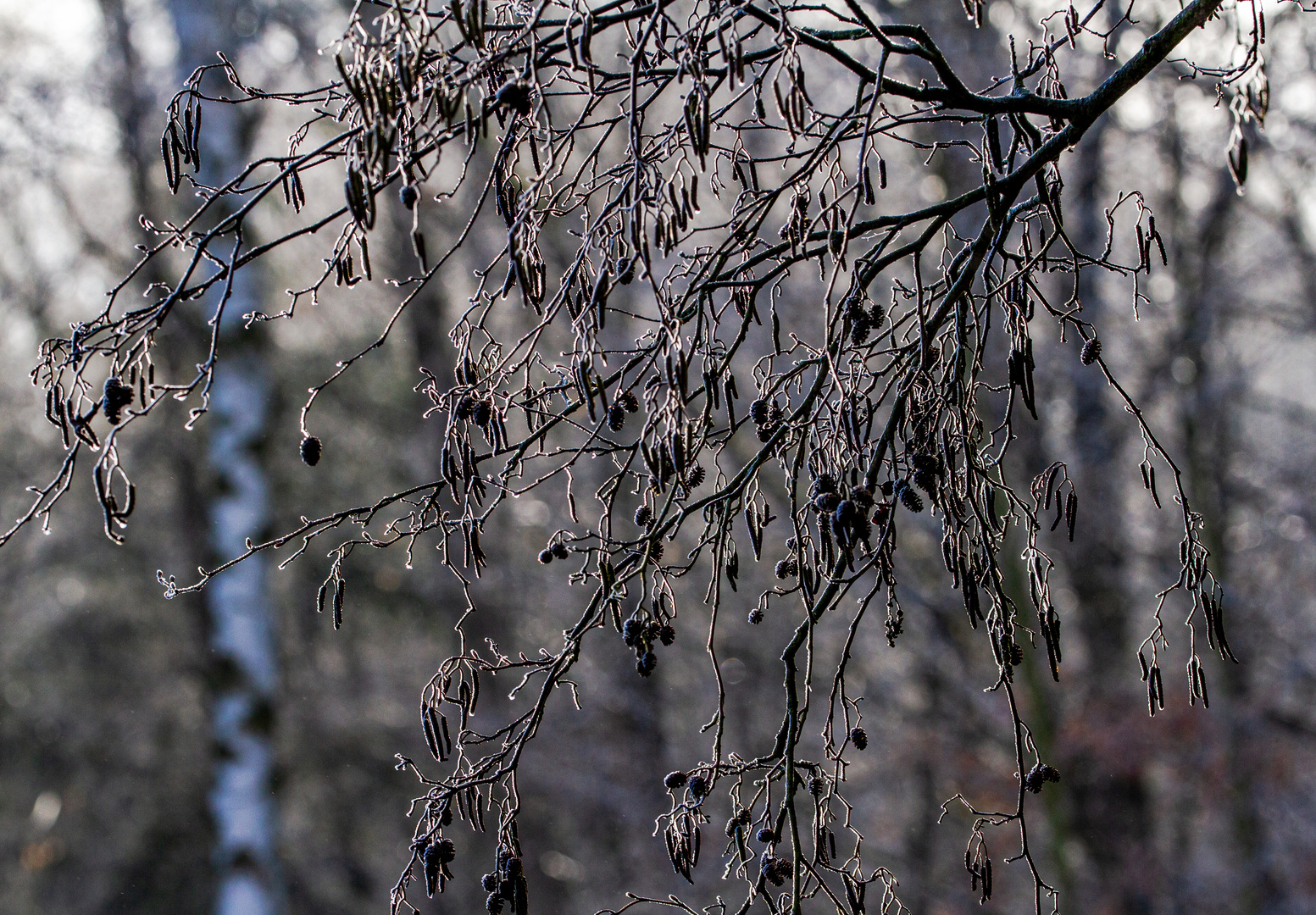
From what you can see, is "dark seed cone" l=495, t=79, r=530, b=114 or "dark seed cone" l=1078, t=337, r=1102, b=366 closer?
"dark seed cone" l=495, t=79, r=530, b=114

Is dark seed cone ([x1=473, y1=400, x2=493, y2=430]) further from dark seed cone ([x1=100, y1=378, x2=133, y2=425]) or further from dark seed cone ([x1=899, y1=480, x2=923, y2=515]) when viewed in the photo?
dark seed cone ([x1=899, y1=480, x2=923, y2=515])

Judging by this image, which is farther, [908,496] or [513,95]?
[908,496]

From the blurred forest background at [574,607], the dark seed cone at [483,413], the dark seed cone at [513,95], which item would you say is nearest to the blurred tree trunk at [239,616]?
the blurred forest background at [574,607]

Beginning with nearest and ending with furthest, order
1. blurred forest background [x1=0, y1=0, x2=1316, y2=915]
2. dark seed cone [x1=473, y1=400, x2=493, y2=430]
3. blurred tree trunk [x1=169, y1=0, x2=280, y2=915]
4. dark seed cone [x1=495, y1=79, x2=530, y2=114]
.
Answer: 1. dark seed cone [x1=495, y1=79, x2=530, y2=114]
2. dark seed cone [x1=473, y1=400, x2=493, y2=430]
3. blurred tree trunk [x1=169, y1=0, x2=280, y2=915]
4. blurred forest background [x1=0, y1=0, x2=1316, y2=915]

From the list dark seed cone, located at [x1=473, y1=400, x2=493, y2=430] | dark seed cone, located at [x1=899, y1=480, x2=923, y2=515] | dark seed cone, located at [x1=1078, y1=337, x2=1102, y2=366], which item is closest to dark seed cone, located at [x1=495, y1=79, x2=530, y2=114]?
dark seed cone, located at [x1=473, y1=400, x2=493, y2=430]

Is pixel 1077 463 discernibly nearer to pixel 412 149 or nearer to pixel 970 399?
pixel 970 399

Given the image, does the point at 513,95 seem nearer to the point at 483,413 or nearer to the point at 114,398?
the point at 483,413

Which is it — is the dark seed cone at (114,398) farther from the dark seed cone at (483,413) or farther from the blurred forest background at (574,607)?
the blurred forest background at (574,607)

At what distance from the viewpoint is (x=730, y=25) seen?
1900 millimetres

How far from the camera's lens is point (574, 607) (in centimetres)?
1071

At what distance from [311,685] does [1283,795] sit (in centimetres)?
849

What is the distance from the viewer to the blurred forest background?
7.99m

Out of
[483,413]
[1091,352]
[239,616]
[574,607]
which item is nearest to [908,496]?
[1091,352]

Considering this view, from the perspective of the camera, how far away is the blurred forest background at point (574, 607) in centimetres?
799
